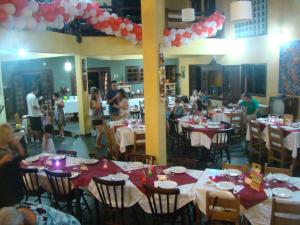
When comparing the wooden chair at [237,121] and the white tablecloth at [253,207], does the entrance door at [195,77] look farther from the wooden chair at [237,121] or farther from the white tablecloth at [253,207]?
the white tablecloth at [253,207]

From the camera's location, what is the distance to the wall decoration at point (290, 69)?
8789 millimetres

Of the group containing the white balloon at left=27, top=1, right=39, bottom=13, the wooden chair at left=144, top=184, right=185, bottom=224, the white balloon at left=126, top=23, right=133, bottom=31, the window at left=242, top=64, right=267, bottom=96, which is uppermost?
the white balloon at left=126, top=23, right=133, bottom=31

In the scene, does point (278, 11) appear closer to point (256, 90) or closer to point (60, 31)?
point (256, 90)

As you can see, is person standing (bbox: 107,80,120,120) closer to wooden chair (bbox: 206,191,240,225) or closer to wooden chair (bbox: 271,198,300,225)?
wooden chair (bbox: 206,191,240,225)

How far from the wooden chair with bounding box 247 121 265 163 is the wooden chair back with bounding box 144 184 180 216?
392 cm

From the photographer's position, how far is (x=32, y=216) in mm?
2646

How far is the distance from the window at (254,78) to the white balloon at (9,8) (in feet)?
26.2

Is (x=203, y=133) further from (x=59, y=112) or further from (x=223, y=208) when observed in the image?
(x=59, y=112)

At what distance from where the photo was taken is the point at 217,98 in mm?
12508

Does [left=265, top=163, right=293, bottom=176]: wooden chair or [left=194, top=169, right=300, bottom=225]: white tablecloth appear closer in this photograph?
[left=194, top=169, right=300, bottom=225]: white tablecloth

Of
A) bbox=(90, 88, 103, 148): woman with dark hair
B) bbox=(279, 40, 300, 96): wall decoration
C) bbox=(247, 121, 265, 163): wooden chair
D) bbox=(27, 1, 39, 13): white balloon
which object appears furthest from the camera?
bbox=(279, 40, 300, 96): wall decoration

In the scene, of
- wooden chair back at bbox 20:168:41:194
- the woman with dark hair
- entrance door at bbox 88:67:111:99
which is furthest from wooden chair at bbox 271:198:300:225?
entrance door at bbox 88:67:111:99

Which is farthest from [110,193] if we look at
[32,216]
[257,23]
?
[257,23]

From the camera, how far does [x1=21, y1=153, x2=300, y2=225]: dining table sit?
11.2 ft
